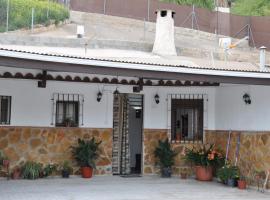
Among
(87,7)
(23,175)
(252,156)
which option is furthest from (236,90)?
(87,7)

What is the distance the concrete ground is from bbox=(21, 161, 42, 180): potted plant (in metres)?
0.25

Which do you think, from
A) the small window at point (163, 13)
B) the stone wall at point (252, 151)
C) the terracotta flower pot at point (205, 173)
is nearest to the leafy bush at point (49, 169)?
the terracotta flower pot at point (205, 173)

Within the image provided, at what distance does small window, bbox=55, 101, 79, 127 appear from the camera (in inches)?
557

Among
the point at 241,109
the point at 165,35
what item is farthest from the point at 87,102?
the point at 165,35

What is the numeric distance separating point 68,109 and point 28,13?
1147 centimetres

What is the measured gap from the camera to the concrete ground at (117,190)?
10938 mm

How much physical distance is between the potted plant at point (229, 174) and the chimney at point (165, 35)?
6.24 meters

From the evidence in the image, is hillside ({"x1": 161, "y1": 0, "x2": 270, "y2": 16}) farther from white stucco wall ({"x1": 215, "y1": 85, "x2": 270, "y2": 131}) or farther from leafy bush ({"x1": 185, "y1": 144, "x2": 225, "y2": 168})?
leafy bush ({"x1": 185, "y1": 144, "x2": 225, "y2": 168})

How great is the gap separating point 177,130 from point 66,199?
5640 mm

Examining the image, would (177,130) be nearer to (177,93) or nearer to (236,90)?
(177,93)

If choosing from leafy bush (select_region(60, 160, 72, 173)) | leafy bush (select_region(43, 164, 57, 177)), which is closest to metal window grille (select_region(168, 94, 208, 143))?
leafy bush (select_region(60, 160, 72, 173))

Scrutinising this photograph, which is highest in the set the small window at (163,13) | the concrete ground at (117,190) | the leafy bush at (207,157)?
the small window at (163,13)

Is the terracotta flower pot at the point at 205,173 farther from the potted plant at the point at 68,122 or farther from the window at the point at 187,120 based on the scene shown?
the potted plant at the point at 68,122

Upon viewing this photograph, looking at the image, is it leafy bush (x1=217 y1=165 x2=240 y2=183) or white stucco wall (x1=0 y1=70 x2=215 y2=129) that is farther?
white stucco wall (x1=0 y1=70 x2=215 y2=129)
